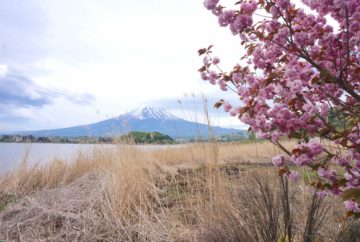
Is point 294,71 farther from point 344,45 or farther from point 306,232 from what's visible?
point 306,232

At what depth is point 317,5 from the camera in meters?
1.75

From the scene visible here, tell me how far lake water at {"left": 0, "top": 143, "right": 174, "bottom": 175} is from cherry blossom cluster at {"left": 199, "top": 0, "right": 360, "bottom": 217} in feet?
16.9

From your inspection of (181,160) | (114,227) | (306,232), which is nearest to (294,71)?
(306,232)

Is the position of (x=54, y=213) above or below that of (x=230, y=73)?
below

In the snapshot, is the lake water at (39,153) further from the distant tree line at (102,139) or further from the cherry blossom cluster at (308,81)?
the cherry blossom cluster at (308,81)

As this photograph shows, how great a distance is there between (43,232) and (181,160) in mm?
4360

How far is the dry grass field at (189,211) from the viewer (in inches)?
99.9

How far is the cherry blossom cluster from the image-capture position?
5.72 ft

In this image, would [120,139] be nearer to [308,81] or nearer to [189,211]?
[189,211]

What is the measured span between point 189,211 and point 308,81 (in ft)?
7.29

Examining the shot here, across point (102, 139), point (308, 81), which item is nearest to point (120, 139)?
point (102, 139)

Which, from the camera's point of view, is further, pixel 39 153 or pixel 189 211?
pixel 39 153

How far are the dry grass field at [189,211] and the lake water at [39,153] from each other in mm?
1573

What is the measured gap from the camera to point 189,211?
3.73 metres
